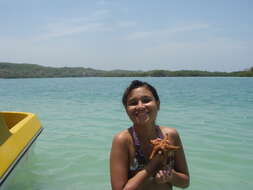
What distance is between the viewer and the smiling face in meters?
1.74

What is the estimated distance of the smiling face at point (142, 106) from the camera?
1.74 meters

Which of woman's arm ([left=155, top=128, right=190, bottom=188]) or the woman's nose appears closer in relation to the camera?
woman's arm ([left=155, top=128, right=190, bottom=188])

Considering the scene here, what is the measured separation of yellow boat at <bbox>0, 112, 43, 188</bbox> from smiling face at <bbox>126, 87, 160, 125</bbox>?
1823mm

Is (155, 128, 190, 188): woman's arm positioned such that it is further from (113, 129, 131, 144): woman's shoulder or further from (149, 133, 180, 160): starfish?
(113, 129, 131, 144): woman's shoulder

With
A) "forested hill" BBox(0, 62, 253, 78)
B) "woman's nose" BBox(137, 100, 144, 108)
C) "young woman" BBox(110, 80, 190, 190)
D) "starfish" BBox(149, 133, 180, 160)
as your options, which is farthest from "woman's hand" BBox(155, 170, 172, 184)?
"forested hill" BBox(0, 62, 253, 78)

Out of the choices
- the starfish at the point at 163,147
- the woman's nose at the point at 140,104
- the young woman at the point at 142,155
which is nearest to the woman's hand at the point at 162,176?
the young woman at the point at 142,155

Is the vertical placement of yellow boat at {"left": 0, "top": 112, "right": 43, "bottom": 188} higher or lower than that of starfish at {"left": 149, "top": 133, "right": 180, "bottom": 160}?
lower

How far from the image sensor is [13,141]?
3834mm

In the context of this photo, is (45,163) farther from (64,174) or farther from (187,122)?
(187,122)

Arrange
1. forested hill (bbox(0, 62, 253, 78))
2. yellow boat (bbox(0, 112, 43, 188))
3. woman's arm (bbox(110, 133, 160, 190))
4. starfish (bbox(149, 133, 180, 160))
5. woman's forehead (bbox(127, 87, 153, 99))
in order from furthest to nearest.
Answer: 1. forested hill (bbox(0, 62, 253, 78))
2. yellow boat (bbox(0, 112, 43, 188))
3. woman's forehead (bbox(127, 87, 153, 99))
4. woman's arm (bbox(110, 133, 160, 190))
5. starfish (bbox(149, 133, 180, 160))

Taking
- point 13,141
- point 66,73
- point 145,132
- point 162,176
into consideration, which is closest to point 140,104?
point 145,132

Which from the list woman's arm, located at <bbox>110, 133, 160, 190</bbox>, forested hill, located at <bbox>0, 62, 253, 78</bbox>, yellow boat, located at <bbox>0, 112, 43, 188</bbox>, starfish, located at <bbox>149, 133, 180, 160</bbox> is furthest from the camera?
forested hill, located at <bbox>0, 62, 253, 78</bbox>

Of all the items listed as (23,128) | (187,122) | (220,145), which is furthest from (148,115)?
(187,122)

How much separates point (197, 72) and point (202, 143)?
74333 mm
